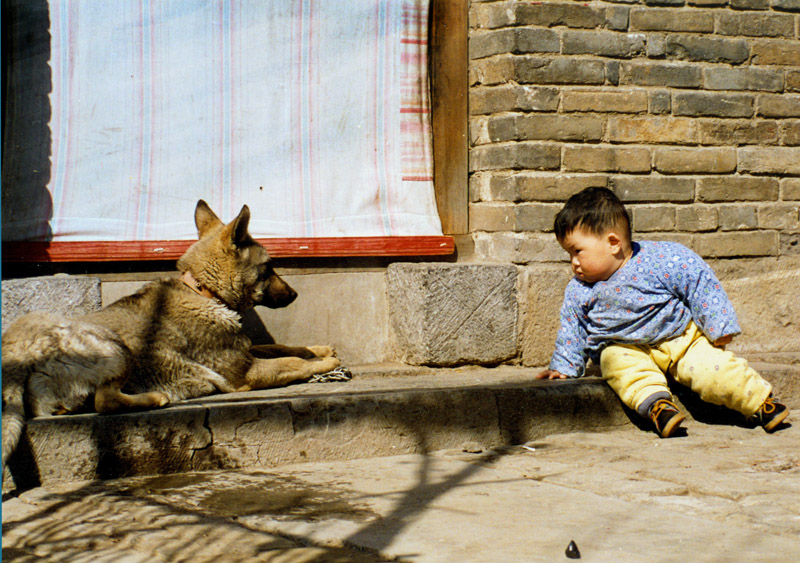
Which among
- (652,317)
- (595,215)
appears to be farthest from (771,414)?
(595,215)

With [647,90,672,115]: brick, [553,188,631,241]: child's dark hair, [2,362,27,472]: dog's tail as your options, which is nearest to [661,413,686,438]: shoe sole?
[553,188,631,241]: child's dark hair

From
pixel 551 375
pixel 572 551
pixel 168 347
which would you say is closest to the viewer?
pixel 572 551

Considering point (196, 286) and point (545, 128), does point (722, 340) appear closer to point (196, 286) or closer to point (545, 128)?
point (545, 128)

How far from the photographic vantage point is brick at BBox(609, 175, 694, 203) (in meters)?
5.90

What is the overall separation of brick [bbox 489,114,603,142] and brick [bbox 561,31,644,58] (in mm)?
438

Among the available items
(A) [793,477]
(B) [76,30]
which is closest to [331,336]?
(B) [76,30]

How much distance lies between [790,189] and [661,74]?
52.2 inches

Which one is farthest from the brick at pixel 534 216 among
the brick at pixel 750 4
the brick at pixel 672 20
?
the brick at pixel 750 4

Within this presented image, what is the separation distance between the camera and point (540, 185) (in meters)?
5.76

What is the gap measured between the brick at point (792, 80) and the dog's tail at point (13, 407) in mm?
5358

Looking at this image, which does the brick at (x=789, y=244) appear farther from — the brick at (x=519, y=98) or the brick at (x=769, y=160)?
the brick at (x=519, y=98)

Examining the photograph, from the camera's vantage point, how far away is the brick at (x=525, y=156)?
5719mm

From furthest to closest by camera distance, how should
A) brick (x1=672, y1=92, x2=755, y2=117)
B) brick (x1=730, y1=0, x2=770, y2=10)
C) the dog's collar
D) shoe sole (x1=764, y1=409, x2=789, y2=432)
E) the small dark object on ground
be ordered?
brick (x1=730, y1=0, x2=770, y2=10), brick (x1=672, y1=92, x2=755, y2=117), the dog's collar, shoe sole (x1=764, y1=409, x2=789, y2=432), the small dark object on ground

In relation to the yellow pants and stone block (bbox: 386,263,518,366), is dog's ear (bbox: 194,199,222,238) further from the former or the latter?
the yellow pants
